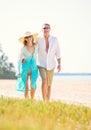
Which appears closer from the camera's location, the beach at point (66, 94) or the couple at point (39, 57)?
the couple at point (39, 57)

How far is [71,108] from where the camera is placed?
11008mm

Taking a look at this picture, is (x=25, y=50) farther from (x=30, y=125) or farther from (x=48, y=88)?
(x=30, y=125)

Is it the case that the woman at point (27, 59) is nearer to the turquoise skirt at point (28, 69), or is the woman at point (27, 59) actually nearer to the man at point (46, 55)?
Answer: the turquoise skirt at point (28, 69)

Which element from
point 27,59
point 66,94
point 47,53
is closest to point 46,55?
point 47,53

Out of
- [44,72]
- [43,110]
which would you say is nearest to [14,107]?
[43,110]

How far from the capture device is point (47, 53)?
13.5 meters

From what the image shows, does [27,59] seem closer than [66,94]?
Yes

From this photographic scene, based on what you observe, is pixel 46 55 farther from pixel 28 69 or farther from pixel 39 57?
pixel 28 69

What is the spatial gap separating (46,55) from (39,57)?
180mm

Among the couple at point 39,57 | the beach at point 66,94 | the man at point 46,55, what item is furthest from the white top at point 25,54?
the beach at point 66,94

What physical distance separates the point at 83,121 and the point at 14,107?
4.09ft

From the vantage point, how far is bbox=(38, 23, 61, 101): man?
13.4 metres

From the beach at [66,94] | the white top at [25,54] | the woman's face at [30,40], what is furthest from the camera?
the beach at [66,94]

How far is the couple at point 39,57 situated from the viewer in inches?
526
